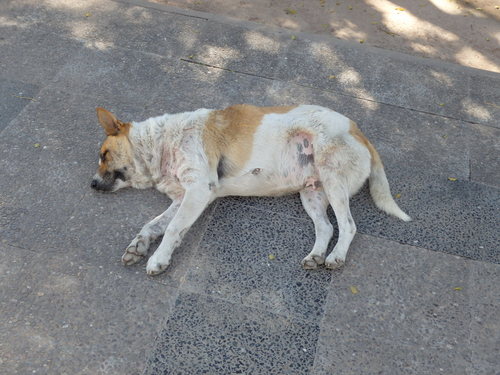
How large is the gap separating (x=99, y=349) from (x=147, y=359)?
12.9 inches

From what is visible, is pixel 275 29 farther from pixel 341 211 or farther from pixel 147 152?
pixel 341 211

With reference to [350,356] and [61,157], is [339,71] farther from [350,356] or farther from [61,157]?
[350,356]

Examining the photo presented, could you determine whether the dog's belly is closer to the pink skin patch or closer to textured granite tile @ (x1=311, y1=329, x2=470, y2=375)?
the pink skin patch

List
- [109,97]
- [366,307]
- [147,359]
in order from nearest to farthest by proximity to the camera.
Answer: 1. [147,359]
2. [366,307]
3. [109,97]

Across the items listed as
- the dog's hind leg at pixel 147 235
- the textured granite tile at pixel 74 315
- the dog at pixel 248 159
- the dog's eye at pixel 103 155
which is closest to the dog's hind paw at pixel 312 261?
the dog at pixel 248 159

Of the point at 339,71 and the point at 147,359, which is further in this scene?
the point at 339,71

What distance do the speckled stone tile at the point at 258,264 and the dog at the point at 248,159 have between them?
0.66ft

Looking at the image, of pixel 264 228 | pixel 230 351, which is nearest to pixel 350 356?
pixel 230 351

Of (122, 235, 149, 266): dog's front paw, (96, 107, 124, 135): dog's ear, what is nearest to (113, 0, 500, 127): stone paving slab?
(96, 107, 124, 135): dog's ear

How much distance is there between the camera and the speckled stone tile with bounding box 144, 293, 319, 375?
3496 mm

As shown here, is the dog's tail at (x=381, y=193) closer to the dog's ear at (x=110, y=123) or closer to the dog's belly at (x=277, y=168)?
the dog's belly at (x=277, y=168)

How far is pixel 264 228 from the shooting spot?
4.51 meters

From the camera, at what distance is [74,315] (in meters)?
3.73

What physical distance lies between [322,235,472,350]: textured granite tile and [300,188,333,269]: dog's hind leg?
207mm
